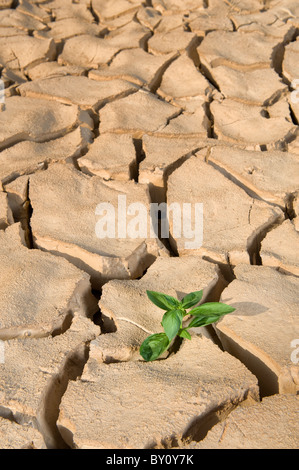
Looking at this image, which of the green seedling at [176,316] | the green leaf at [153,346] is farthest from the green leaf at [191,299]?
the green leaf at [153,346]

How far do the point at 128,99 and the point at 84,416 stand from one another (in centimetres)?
186

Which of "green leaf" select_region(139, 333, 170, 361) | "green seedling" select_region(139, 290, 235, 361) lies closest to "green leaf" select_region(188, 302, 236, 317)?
"green seedling" select_region(139, 290, 235, 361)

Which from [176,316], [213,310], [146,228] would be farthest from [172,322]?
[146,228]

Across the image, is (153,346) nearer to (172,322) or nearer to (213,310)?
(172,322)

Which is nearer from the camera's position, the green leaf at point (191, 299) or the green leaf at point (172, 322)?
the green leaf at point (172, 322)

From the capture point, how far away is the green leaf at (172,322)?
1.36 m

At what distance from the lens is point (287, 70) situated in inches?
116

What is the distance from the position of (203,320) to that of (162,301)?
0.43 feet

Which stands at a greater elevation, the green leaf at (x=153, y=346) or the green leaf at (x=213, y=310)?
the green leaf at (x=213, y=310)

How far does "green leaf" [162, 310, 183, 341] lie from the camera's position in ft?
4.48

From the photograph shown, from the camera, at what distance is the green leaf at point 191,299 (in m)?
1.47

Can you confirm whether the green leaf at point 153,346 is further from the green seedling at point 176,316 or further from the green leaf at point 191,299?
the green leaf at point 191,299

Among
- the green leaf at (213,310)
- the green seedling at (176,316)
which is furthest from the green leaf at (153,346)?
the green leaf at (213,310)

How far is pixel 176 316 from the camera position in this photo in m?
1.40
